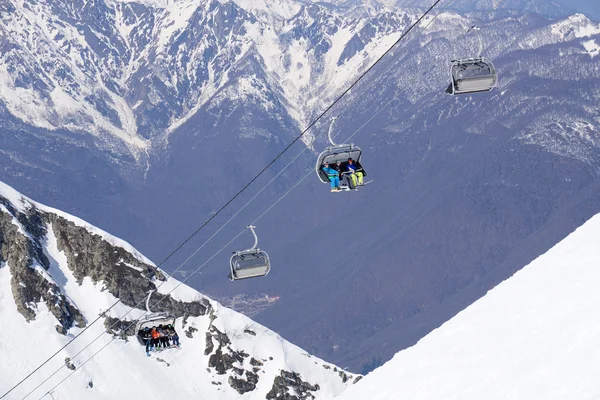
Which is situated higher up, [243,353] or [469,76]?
[469,76]

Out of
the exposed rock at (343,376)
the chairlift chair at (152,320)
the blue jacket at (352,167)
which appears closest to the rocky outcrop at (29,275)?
the exposed rock at (343,376)

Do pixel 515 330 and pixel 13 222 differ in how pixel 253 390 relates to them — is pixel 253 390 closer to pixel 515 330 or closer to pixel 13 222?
pixel 13 222

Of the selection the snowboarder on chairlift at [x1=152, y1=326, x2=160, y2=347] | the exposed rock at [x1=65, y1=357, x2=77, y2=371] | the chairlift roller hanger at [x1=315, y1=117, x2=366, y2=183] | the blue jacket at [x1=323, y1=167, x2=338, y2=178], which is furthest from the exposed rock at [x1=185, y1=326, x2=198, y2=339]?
the blue jacket at [x1=323, y1=167, x2=338, y2=178]

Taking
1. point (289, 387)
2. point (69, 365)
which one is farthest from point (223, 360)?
point (69, 365)

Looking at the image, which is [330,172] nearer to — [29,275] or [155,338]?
[155,338]

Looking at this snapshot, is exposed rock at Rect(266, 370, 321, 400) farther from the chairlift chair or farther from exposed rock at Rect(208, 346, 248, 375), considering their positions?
the chairlift chair

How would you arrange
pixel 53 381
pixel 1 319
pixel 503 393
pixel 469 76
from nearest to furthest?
pixel 503 393, pixel 469 76, pixel 53 381, pixel 1 319

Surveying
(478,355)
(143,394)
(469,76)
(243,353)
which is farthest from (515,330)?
(243,353)

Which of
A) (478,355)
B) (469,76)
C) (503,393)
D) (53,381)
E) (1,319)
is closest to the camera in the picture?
(503,393)
